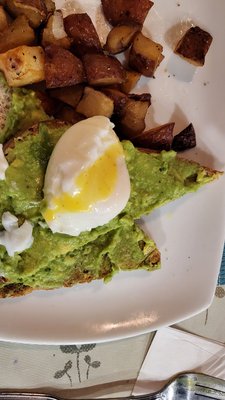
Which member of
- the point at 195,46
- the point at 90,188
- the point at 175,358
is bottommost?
the point at 175,358

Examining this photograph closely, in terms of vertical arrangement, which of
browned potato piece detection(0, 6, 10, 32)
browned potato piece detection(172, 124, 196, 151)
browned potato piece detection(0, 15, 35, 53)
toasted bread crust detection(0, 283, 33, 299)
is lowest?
toasted bread crust detection(0, 283, 33, 299)

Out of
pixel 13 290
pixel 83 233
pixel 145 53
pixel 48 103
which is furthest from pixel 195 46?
pixel 13 290

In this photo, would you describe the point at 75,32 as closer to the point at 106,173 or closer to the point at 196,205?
the point at 106,173

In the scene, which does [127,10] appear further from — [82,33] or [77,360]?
[77,360]

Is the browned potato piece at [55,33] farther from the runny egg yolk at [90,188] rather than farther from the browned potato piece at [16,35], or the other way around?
the runny egg yolk at [90,188]

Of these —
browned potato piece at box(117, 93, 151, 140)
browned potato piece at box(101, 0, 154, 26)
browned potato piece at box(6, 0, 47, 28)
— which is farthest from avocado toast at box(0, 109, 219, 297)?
browned potato piece at box(101, 0, 154, 26)

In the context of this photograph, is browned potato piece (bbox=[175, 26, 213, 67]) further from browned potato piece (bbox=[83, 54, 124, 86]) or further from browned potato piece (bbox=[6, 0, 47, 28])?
browned potato piece (bbox=[6, 0, 47, 28])
